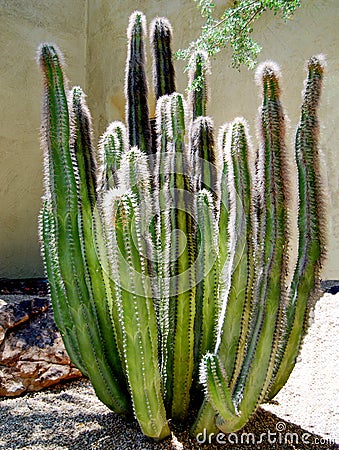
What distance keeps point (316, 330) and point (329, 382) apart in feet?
2.41

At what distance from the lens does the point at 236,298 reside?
5.90ft

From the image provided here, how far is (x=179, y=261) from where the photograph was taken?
1.93 m

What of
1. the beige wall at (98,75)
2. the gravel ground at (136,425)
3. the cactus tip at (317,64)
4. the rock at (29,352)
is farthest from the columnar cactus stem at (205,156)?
the beige wall at (98,75)

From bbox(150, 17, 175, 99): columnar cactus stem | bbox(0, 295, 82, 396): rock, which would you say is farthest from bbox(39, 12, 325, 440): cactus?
bbox(0, 295, 82, 396): rock

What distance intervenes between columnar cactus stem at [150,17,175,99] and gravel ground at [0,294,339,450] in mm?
1813

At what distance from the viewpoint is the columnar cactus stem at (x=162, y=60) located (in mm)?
2918

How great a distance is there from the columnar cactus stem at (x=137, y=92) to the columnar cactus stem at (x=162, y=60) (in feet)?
0.28

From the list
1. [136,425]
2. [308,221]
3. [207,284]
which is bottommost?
[136,425]

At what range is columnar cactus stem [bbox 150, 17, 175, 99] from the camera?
2918 mm

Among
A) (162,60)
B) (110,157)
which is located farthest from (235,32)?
(110,157)

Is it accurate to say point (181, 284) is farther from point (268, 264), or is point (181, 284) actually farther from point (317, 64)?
point (317, 64)

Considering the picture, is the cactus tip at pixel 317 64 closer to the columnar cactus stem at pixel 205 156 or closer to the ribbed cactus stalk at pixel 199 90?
the columnar cactus stem at pixel 205 156

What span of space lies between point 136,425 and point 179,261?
2.36 ft

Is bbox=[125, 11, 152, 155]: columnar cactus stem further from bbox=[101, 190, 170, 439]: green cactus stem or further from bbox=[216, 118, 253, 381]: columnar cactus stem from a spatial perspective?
bbox=[101, 190, 170, 439]: green cactus stem
